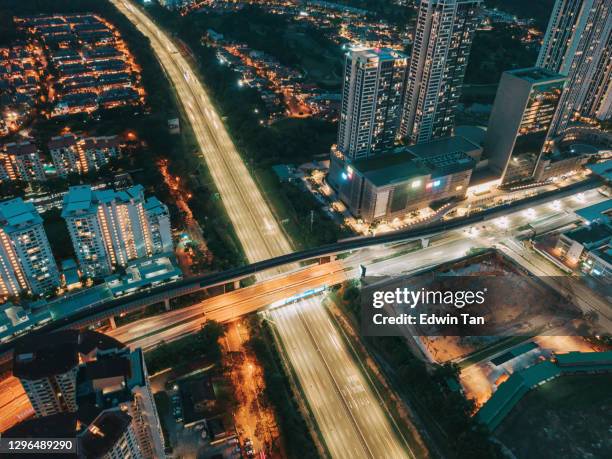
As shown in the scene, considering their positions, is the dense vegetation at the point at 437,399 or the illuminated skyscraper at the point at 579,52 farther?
the illuminated skyscraper at the point at 579,52

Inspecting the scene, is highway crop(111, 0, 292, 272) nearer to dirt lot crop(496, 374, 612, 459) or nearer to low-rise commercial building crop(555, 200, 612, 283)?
dirt lot crop(496, 374, 612, 459)

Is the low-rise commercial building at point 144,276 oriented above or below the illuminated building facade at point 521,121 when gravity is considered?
below

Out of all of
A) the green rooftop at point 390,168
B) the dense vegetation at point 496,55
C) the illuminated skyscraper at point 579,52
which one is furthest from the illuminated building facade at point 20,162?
the dense vegetation at point 496,55

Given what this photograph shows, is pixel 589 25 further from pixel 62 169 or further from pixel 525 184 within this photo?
pixel 62 169

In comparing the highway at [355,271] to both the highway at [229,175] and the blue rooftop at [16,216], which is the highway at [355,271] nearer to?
the highway at [229,175]

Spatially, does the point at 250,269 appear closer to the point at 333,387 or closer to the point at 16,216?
the point at 333,387
